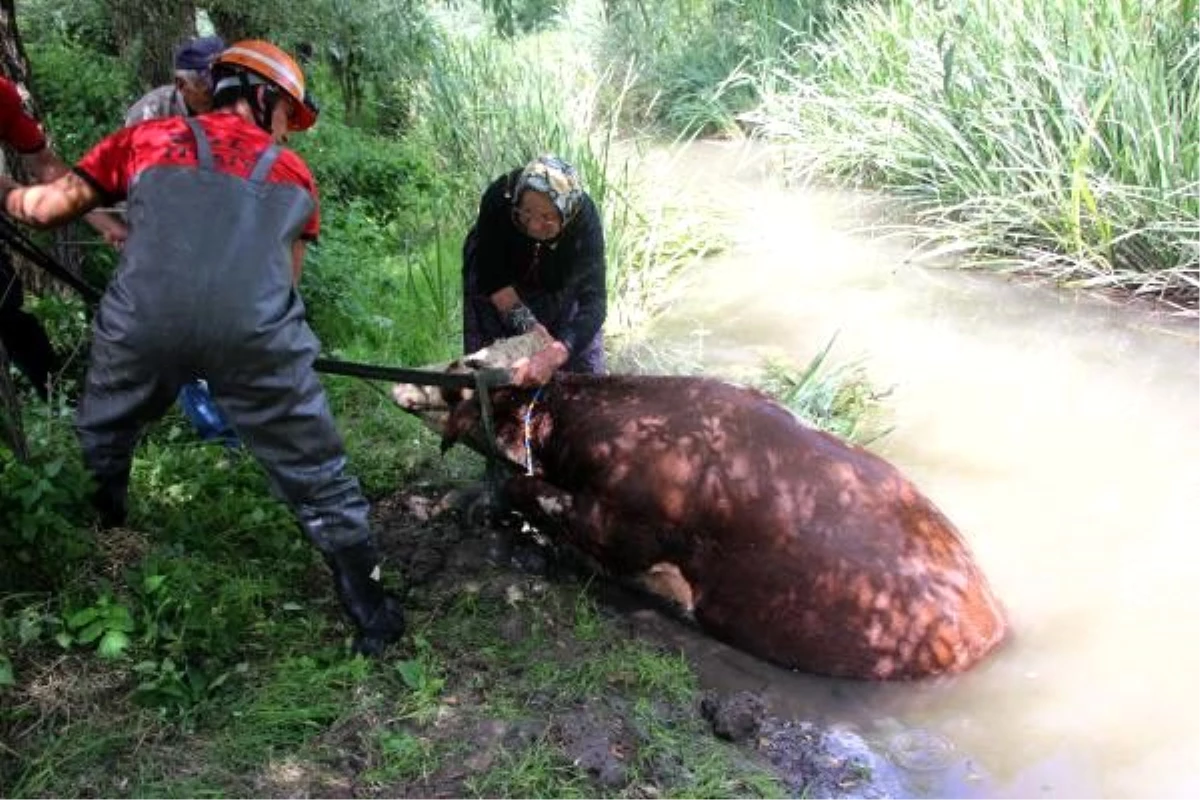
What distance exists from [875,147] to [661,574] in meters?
5.44

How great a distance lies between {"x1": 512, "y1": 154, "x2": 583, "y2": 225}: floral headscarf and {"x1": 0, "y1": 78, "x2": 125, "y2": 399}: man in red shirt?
1.38 m

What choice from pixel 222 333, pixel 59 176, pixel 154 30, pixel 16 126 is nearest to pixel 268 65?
pixel 222 333

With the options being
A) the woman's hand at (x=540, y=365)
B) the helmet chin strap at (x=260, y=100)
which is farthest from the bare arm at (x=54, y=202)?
the woman's hand at (x=540, y=365)

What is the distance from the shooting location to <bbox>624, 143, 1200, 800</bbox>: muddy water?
327 centimetres

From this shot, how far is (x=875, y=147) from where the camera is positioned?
810 centimetres

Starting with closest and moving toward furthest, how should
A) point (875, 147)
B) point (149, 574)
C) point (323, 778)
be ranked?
point (323, 778) < point (149, 574) < point (875, 147)

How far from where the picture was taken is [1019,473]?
4758 mm

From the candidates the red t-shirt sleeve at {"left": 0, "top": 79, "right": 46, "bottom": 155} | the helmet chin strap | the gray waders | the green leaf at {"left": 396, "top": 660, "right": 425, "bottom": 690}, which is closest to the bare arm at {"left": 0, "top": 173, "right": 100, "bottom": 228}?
the gray waders

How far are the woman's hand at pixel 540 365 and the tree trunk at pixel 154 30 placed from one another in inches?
129

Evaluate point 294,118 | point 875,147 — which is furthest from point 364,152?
point 294,118

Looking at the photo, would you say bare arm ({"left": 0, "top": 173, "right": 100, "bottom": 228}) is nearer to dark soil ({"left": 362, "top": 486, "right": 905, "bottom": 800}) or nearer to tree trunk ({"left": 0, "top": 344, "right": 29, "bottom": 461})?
tree trunk ({"left": 0, "top": 344, "right": 29, "bottom": 461})

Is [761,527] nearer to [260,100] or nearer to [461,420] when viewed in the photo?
[461,420]

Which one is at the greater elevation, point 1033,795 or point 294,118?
point 294,118

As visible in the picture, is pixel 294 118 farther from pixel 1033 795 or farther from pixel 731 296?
pixel 731 296
